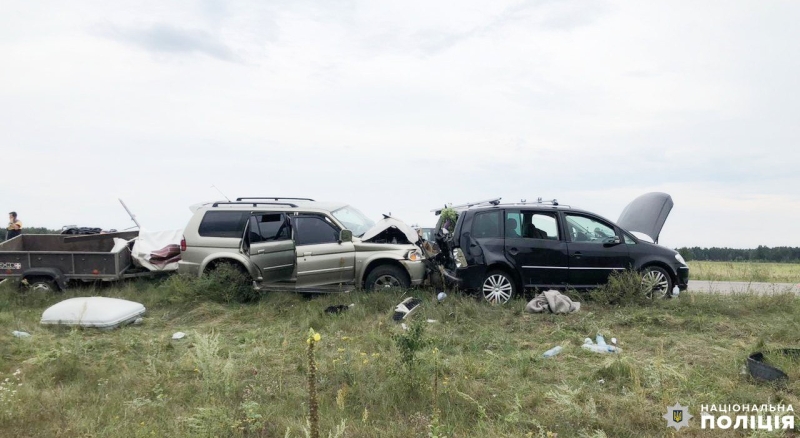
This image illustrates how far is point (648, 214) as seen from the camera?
13383 millimetres

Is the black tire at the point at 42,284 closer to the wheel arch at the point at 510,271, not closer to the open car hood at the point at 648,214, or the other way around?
the wheel arch at the point at 510,271

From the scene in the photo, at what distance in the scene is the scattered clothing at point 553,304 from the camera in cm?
887

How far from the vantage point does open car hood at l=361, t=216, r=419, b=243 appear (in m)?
10.3

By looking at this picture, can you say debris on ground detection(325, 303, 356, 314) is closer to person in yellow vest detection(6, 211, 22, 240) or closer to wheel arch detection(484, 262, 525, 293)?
wheel arch detection(484, 262, 525, 293)

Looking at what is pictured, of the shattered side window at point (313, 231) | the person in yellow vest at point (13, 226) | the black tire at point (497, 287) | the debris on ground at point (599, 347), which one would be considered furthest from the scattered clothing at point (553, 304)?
the person in yellow vest at point (13, 226)

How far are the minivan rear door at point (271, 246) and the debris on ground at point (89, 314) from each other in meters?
2.46

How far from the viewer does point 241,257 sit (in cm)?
1069

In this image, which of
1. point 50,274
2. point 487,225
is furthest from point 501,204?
point 50,274

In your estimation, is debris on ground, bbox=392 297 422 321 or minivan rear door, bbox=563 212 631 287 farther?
minivan rear door, bbox=563 212 631 287

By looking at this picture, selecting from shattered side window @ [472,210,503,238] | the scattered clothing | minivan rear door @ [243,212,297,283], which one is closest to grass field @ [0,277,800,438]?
the scattered clothing

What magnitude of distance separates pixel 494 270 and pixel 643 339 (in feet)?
9.68

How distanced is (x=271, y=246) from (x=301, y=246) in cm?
67

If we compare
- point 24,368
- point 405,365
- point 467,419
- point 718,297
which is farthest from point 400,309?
point 718,297

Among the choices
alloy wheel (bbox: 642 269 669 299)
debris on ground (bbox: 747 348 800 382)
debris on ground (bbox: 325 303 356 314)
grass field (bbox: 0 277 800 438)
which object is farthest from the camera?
alloy wheel (bbox: 642 269 669 299)
